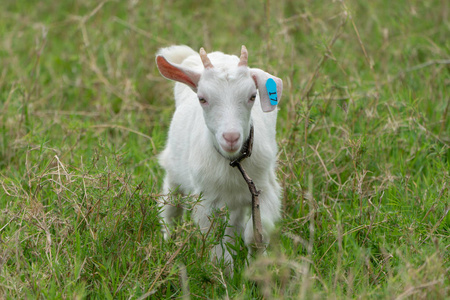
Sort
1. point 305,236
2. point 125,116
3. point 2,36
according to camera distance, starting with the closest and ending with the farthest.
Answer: point 305,236
point 125,116
point 2,36

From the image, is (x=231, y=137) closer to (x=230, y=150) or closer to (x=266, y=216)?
(x=230, y=150)

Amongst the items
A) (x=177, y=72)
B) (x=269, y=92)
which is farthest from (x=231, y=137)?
(x=177, y=72)

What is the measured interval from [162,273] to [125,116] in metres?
2.77

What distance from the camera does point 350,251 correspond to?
4.10 m

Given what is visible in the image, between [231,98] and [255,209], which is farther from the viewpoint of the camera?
[255,209]

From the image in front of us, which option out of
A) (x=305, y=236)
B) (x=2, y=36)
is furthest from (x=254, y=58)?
(x=2, y=36)

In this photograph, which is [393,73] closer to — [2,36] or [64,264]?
[64,264]

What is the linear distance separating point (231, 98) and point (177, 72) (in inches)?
16.7

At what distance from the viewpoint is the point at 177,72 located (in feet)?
12.6

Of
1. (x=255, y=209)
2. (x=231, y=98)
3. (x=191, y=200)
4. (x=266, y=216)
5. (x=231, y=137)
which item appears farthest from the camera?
(x=266, y=216)

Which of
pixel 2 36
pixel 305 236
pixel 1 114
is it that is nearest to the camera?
pixel 305 236

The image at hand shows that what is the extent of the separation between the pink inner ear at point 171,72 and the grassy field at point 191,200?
70 centimetres

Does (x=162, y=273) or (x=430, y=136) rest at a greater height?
(x=430, y=136)

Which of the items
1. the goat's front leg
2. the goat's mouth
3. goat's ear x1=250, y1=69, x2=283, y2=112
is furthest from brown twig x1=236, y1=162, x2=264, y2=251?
goat's ear x1=250, y1=69, x2=283, y2=112
